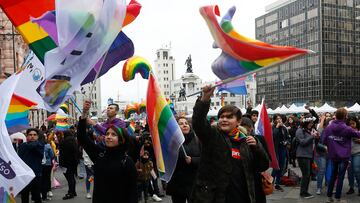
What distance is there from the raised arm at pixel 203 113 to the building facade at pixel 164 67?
16193cm

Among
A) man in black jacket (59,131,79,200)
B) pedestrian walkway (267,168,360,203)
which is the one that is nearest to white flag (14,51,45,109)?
man in black jacket (59,131,79,200)

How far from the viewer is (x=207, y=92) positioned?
12.6 feet

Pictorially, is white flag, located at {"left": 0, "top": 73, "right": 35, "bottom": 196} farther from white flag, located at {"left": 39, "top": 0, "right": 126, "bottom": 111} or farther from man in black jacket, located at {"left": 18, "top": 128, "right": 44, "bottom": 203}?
man in black jacket, located at {"left": 18, "top": 128, "right": 44, "bottom": 203}

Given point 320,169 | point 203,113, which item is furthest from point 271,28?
point 203,113

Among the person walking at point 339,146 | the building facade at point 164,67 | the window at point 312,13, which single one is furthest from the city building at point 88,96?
the window at point 312,13

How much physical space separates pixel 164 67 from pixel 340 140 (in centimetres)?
15896

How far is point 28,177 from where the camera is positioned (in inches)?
223

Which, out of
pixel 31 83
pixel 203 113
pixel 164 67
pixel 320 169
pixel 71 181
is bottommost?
pixel 71 181

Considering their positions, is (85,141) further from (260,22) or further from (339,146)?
(260,22)

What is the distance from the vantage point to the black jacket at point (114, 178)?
191 inches

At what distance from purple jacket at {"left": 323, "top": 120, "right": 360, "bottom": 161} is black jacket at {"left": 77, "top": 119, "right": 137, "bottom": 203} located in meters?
5.14

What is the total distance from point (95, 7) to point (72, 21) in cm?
34

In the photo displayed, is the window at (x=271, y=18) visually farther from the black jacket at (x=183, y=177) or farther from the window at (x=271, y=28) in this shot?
the black jacket at (x=183, y=177)

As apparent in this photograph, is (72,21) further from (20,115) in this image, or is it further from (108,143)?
(20,115)
